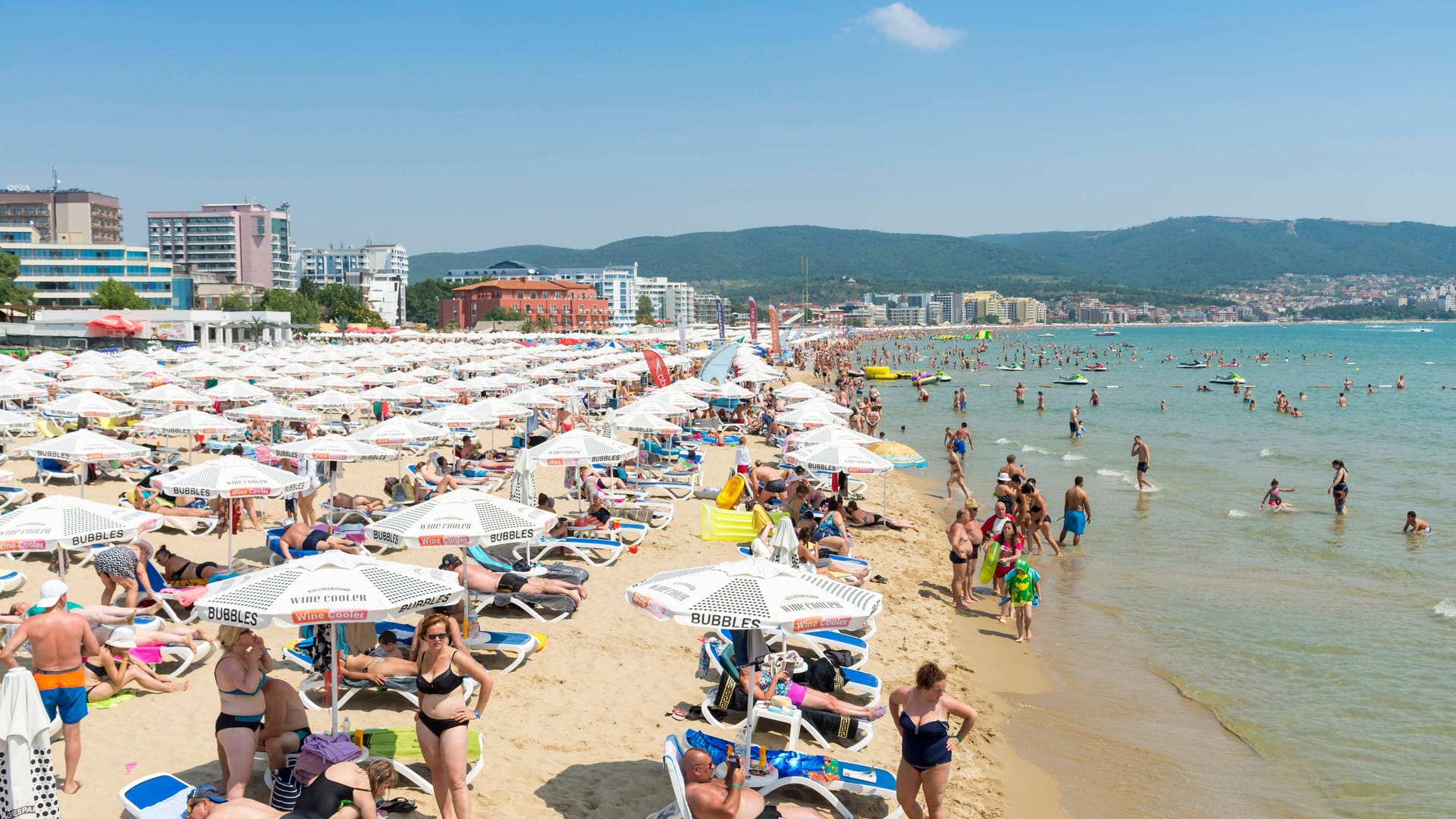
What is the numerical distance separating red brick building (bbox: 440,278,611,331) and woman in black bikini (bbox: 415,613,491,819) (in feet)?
385

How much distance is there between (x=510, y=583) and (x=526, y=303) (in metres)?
121

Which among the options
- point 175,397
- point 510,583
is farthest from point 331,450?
point 175,397

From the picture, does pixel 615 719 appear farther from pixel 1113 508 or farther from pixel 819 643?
pixel 1113 508

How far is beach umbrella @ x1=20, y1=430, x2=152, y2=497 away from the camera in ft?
39.8

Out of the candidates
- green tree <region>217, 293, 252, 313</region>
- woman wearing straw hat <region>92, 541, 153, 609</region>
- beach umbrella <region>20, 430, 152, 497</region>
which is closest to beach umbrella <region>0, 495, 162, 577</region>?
woman wearing straw hat <region>92, 541, 153, 609</region>

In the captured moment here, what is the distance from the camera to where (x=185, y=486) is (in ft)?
31.8

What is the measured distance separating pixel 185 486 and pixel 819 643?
6.17 metres

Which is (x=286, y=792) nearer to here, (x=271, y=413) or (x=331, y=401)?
(x=271, y=413)

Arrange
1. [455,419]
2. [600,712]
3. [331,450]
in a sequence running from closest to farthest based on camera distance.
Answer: [600,712], [331,450], [455,419]

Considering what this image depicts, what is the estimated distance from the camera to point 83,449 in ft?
40.3

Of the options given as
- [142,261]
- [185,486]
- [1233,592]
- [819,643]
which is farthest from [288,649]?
[142,261]

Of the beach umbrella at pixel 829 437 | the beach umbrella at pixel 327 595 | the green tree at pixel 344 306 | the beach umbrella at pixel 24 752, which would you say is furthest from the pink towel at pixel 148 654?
the green tree at pixel 344 306

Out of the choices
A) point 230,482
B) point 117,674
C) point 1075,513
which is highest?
point 230,482

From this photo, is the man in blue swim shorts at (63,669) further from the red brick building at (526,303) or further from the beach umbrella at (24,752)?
the red brick building at (526,303)
